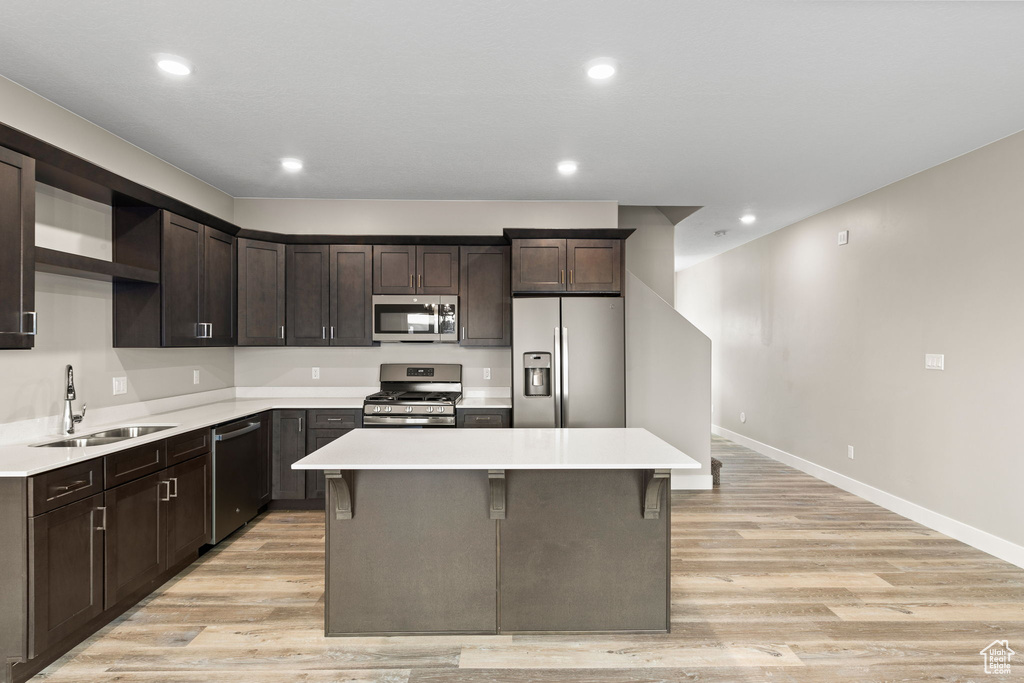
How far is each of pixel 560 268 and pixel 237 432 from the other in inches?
110

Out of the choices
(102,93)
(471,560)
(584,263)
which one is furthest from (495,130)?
(471,560)

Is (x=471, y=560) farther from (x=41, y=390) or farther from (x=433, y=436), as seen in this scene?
(x=41, y=390)

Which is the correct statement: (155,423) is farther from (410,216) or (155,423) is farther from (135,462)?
(410,216)

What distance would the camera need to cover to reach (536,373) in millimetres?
4500

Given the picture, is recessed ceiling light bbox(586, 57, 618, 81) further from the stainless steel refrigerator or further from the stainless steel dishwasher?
the stainless steel dishwasher

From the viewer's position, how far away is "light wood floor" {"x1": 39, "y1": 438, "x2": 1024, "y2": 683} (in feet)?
7.60

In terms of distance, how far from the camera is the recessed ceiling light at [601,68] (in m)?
2.51

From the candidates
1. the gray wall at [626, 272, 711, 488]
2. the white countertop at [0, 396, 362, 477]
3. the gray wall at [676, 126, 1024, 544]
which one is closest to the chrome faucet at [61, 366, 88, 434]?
the white countertop at [0, 396, 362, 477]

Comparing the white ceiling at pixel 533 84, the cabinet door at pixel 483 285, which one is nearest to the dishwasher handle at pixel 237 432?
the cabinet door at pixel 483 285

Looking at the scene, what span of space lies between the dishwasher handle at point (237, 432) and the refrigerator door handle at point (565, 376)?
2.43 meters

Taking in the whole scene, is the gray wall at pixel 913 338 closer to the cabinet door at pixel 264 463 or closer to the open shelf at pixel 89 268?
the cabinet door at pixel 264 463

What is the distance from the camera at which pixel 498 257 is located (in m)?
Answer: 4.84

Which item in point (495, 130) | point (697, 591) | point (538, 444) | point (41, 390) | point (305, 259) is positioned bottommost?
point (697, 591)

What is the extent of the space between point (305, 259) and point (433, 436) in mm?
2629
